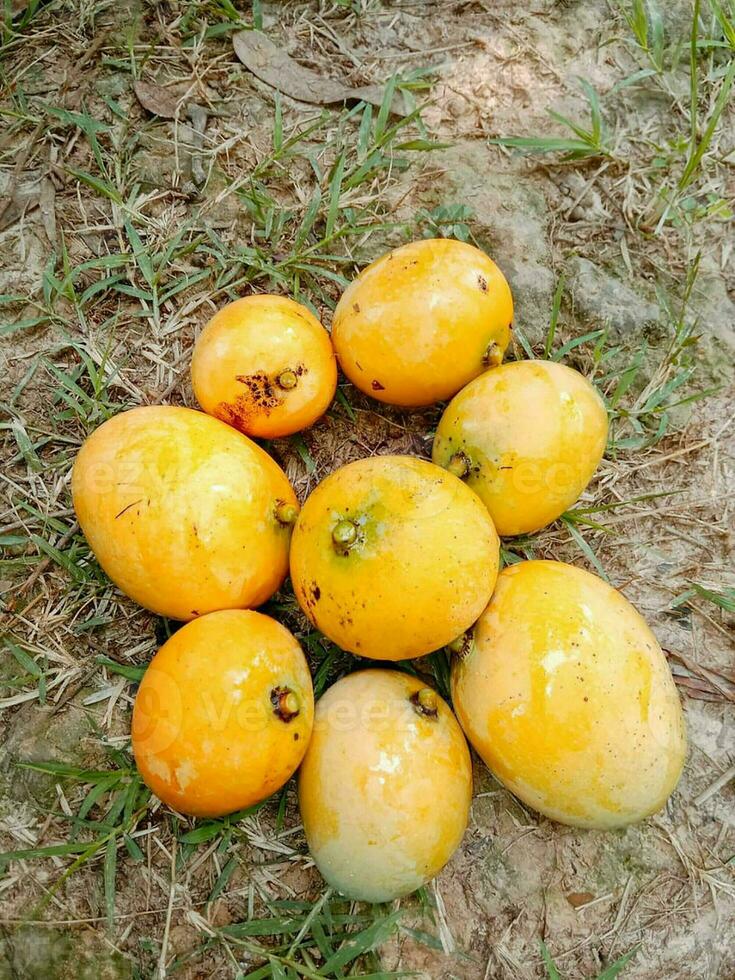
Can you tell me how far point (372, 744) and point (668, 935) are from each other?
1105 millimetres

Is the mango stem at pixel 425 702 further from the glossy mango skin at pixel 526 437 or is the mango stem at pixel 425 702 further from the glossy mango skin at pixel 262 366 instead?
the glossy mango skin at pixel 262 366

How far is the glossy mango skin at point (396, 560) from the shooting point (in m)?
1.80

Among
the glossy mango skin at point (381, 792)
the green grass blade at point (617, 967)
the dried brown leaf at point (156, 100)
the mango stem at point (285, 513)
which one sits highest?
the dried brown leaf at point (156, 100)

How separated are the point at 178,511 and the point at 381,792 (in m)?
0.84

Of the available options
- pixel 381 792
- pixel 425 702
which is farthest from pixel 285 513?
pixel 381 792

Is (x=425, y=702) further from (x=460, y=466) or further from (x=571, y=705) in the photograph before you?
(x=460, y=466)

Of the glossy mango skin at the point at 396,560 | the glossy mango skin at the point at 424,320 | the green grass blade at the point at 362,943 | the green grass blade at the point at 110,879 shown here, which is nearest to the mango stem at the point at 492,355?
the glossy mango skin at the point at 424,320

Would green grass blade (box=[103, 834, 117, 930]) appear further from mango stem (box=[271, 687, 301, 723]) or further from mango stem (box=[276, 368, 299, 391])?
mango stem (box=[276, 368, 299, 391])

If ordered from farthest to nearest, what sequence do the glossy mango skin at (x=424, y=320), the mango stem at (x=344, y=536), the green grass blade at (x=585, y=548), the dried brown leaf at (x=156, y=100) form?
the dried brown leaf at (x=156, y=100) < the green grass blade at (x=585, y=548) < the glossy mango skin at (x=424, y=320) < the mango stem at (x=344, y=536)

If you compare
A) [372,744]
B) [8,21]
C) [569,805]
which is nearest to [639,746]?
[569,805]

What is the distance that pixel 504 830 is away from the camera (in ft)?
7.34

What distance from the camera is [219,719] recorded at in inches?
70.2

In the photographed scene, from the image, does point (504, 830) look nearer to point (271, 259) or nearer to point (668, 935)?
point (668, 935)

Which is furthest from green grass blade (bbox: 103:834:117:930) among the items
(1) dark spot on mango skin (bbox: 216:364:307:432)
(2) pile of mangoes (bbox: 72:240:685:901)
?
(1) dark spot on mango skin (bbox: 216:364:307:432)
